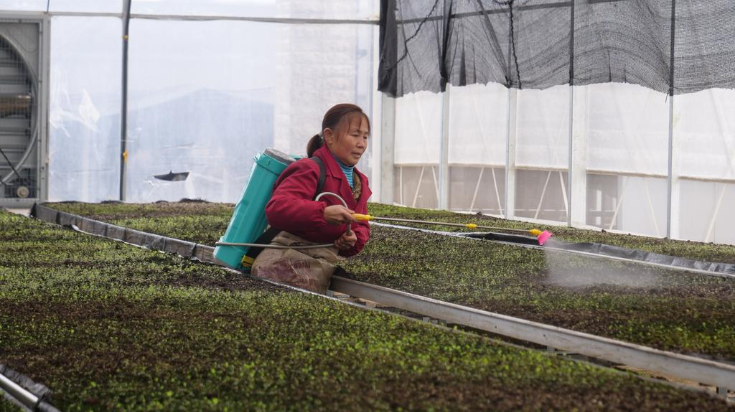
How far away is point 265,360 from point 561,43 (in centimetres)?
678

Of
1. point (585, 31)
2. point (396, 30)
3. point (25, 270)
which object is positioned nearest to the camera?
point (25, 270)

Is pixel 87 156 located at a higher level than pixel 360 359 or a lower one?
higher

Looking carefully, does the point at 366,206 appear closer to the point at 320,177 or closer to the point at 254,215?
the point at 320,177

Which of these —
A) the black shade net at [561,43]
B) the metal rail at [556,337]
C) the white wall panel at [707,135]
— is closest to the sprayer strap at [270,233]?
the metal rail at [556,337]

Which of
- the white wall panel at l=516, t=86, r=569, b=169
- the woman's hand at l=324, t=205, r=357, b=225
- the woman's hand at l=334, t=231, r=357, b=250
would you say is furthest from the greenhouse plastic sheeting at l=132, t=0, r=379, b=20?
the woman's hand at l=324, t=205, r=357, b=225

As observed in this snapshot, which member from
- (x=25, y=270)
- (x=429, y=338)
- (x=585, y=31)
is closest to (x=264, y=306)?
(x=429, y=338)

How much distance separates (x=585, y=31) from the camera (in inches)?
336

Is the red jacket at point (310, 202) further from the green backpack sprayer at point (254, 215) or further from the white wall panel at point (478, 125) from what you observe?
the white wall panel at point (478, 125)

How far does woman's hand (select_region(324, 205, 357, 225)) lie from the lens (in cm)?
418

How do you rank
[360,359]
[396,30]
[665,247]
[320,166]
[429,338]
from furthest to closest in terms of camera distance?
1. [396,30]
2. [665,247]
3. [320,166]
4. [429,338]
5. [360,359]

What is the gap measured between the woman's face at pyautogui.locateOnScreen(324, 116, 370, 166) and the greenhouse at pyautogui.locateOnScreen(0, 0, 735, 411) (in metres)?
0.01

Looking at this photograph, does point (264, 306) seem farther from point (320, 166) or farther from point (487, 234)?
point (487, 234)

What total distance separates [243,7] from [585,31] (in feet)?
21.1

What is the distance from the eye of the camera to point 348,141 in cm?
444
